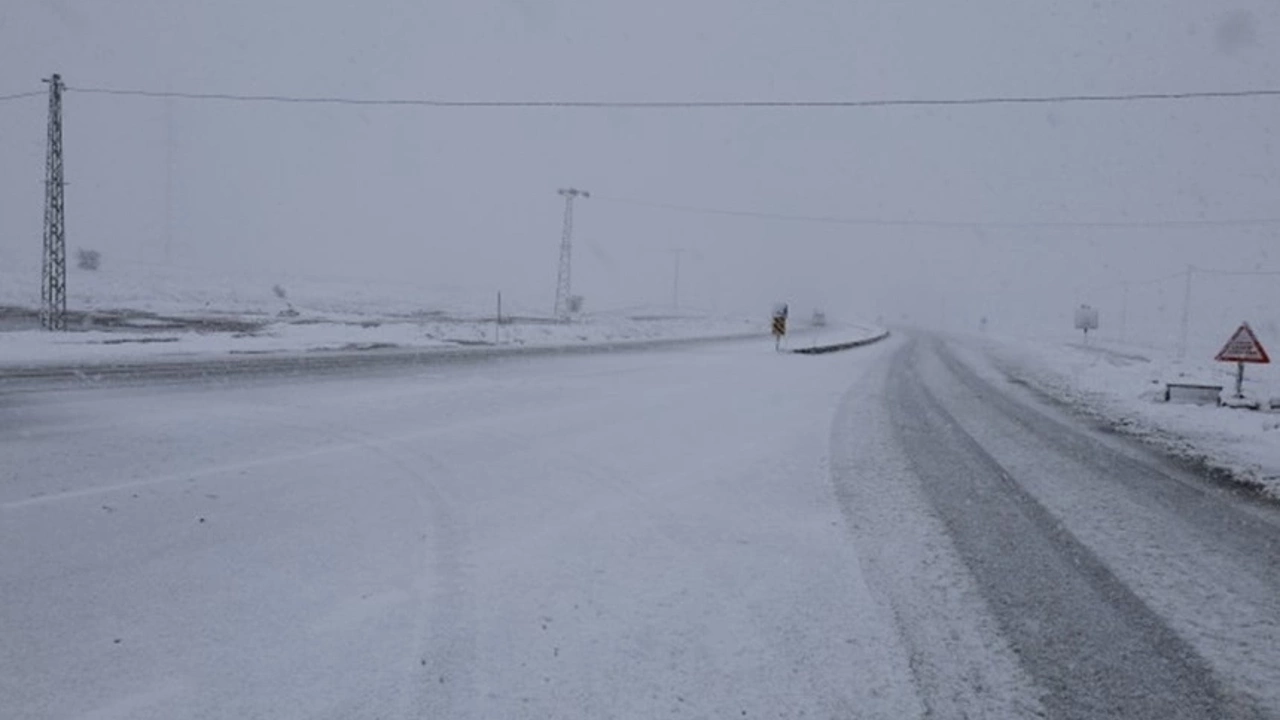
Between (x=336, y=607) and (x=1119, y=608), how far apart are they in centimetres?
398

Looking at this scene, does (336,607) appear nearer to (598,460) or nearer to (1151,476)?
(598,460)

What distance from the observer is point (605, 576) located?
4266 millimetres

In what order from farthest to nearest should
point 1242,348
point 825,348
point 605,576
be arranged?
point 825,348 < point 1242,348 < point 605,576

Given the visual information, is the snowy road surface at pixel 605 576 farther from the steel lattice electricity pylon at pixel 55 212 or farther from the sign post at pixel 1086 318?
the sign post at pixel 1086 318

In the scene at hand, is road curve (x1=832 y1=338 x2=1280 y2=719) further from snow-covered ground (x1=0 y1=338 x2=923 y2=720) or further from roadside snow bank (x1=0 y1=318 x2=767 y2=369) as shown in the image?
roadside snow bank (x1=0 y1=318 x2=767 y2=369)

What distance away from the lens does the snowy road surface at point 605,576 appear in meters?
3.02

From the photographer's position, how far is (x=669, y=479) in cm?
680

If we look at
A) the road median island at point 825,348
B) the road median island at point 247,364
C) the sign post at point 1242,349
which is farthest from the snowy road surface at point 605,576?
the road median island at point 825,348

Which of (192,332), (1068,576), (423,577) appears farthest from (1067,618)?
(192,332)

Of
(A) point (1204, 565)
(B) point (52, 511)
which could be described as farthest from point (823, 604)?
(B) point (52, 511)

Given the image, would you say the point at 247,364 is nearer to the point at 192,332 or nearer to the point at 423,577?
the point at 192,332

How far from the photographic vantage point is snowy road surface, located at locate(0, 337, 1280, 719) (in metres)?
3.02

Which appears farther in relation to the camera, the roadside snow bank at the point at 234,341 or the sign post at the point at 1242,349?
the roadside snow bank at the point at 234,341

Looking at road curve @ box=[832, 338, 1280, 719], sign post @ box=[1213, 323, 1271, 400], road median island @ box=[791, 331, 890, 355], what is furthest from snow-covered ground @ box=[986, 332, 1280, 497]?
road median island @ box=[791, 331, 890, 355]
